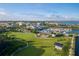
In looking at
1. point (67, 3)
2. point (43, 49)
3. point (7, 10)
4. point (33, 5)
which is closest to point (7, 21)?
point (7, 10)

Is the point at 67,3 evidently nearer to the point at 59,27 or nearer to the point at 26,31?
the point at 59,27

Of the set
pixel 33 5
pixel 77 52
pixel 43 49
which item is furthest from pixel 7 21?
pixel 77 52

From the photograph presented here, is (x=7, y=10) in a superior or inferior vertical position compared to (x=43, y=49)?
superior

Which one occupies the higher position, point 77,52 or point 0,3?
point 0,3

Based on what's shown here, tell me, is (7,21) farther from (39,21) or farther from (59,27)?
(59,27)

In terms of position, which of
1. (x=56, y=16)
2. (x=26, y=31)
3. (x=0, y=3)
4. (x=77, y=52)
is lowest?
(x=77, y=52)

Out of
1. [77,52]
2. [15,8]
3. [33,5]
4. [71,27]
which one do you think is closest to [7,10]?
[15,8]
